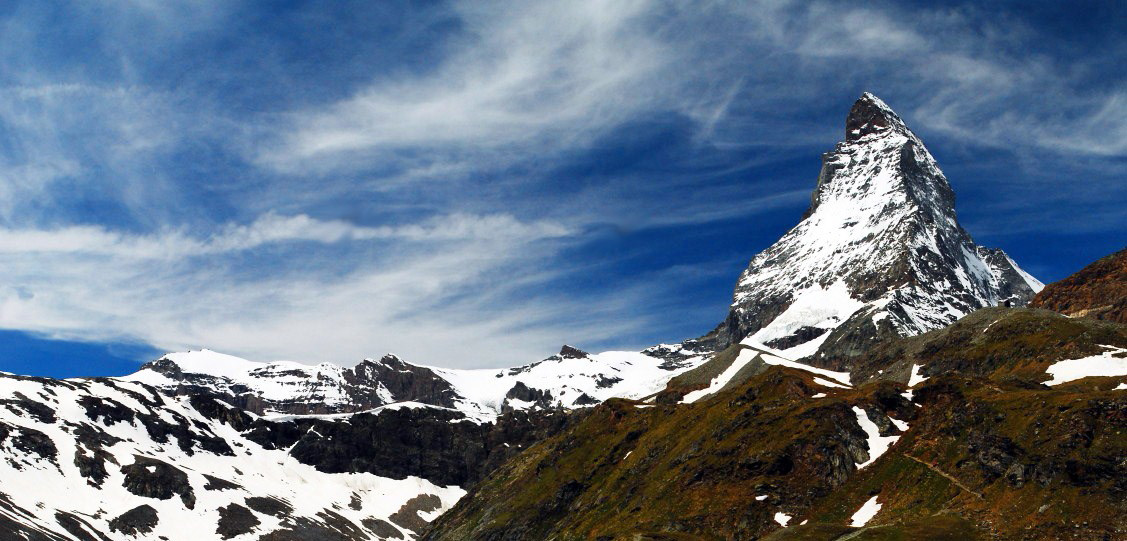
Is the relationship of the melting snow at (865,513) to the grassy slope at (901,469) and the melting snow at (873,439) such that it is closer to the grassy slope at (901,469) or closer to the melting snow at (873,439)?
the grassy slope at (901,469)

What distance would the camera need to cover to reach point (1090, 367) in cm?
18112

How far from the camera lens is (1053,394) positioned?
130 m

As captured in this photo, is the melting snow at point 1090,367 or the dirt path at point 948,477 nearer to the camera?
the dirt path at point 948,477

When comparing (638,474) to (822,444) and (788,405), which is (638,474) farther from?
(822,444)

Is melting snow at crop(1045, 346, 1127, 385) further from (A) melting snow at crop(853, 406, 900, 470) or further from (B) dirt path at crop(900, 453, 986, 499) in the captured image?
(B) dirt path at crop(900, 453, 986, 499)

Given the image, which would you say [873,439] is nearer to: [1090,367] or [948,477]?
[948,477]

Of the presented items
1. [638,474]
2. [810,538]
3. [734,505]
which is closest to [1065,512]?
[810,538]

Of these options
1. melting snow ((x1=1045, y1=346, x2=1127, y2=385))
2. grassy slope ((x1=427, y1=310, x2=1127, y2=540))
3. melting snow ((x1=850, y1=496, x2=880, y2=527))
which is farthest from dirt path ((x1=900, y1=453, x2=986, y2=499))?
melting snow ((x1=1045, y1=346, x2=1127, y2=385))

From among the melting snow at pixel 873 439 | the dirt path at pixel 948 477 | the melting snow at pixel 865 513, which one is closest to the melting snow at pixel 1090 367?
the melting snow at pixel 873 439

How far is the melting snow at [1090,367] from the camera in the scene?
579 ft

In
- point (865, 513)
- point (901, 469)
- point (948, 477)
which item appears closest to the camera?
point (948, 477)

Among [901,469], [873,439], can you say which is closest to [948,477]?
[901,469]

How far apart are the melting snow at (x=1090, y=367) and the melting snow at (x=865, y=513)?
236 ft

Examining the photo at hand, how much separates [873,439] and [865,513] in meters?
23.7
